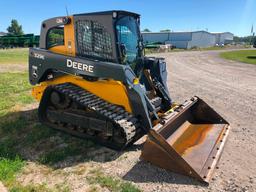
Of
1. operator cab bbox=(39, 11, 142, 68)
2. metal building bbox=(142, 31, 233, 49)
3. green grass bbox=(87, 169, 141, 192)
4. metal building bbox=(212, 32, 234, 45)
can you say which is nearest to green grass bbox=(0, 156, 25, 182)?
green grass bbox=(87, 169, 141, 192)

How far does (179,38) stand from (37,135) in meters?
81.2

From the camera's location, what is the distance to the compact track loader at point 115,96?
17.0ft

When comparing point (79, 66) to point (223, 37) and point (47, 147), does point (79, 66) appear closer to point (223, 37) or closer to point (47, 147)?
point (47, 147)

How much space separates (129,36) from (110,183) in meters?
3.29

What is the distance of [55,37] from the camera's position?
23.0ft

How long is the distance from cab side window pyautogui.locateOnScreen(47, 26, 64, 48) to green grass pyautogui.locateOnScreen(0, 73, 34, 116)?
2.49 metres

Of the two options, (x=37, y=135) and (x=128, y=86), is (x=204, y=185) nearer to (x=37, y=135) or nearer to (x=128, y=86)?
(x=128, y=86)

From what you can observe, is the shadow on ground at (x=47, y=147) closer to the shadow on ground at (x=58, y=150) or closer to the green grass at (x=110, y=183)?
the shadow on ground at (x=58, y=150)

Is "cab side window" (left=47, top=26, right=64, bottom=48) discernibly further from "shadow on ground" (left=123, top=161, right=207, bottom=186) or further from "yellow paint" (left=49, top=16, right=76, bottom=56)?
"shadow on ground" (left=123, top=161, right=207, bottom=186)

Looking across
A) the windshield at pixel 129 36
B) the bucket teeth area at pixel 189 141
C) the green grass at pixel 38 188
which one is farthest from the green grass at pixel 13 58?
the green grass at pixel 38 188

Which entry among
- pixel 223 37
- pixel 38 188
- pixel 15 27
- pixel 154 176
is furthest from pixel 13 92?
pixel 223 37

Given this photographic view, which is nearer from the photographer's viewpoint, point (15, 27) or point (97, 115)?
point (97, 115)

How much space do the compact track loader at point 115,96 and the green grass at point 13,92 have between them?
2126 mm

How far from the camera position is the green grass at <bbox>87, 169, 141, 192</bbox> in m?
4.34
